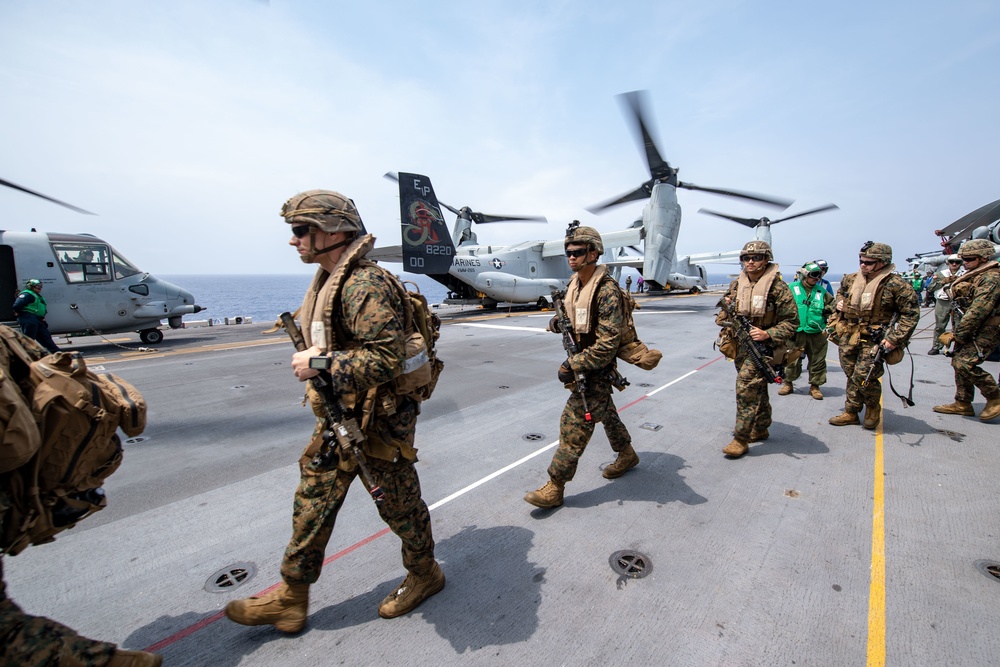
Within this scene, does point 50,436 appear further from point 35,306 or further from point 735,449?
point 35,306

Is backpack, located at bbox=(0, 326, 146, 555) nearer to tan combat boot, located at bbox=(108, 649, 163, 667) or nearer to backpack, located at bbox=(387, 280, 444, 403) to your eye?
tan combat boot, located at bbox=(108, 649, 163, 667)

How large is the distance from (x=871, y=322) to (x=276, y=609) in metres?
5.61

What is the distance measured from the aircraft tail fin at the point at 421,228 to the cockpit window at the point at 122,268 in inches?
305

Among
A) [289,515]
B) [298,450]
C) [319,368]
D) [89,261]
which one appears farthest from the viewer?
[89,261]

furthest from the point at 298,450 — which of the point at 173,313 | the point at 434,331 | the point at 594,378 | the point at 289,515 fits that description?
the point at 173,313

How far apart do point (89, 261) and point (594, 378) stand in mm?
13465

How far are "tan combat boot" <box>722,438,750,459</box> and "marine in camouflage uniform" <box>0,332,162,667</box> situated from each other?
410 cm

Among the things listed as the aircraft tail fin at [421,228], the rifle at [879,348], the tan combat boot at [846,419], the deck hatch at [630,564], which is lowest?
the deck hatch at [630,564]

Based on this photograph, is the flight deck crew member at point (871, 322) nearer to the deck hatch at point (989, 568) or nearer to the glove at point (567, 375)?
the deck hatch at point (989, 568)

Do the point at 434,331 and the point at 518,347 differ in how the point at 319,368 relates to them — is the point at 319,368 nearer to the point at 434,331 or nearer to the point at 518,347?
the point at 434,331

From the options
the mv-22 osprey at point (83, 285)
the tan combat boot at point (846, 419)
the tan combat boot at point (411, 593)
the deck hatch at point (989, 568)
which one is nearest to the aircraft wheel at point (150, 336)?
the mv-22 osprey at point (83, 285)

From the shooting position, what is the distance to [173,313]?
1221 centimetres

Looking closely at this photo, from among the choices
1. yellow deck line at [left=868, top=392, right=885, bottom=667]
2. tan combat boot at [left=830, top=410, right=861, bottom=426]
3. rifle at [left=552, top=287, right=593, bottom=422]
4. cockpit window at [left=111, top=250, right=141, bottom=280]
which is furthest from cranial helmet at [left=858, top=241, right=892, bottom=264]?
cockpit window at [left=111, top=250, right=141, bottom=280]

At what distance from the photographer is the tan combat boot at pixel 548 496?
300 centimetres
